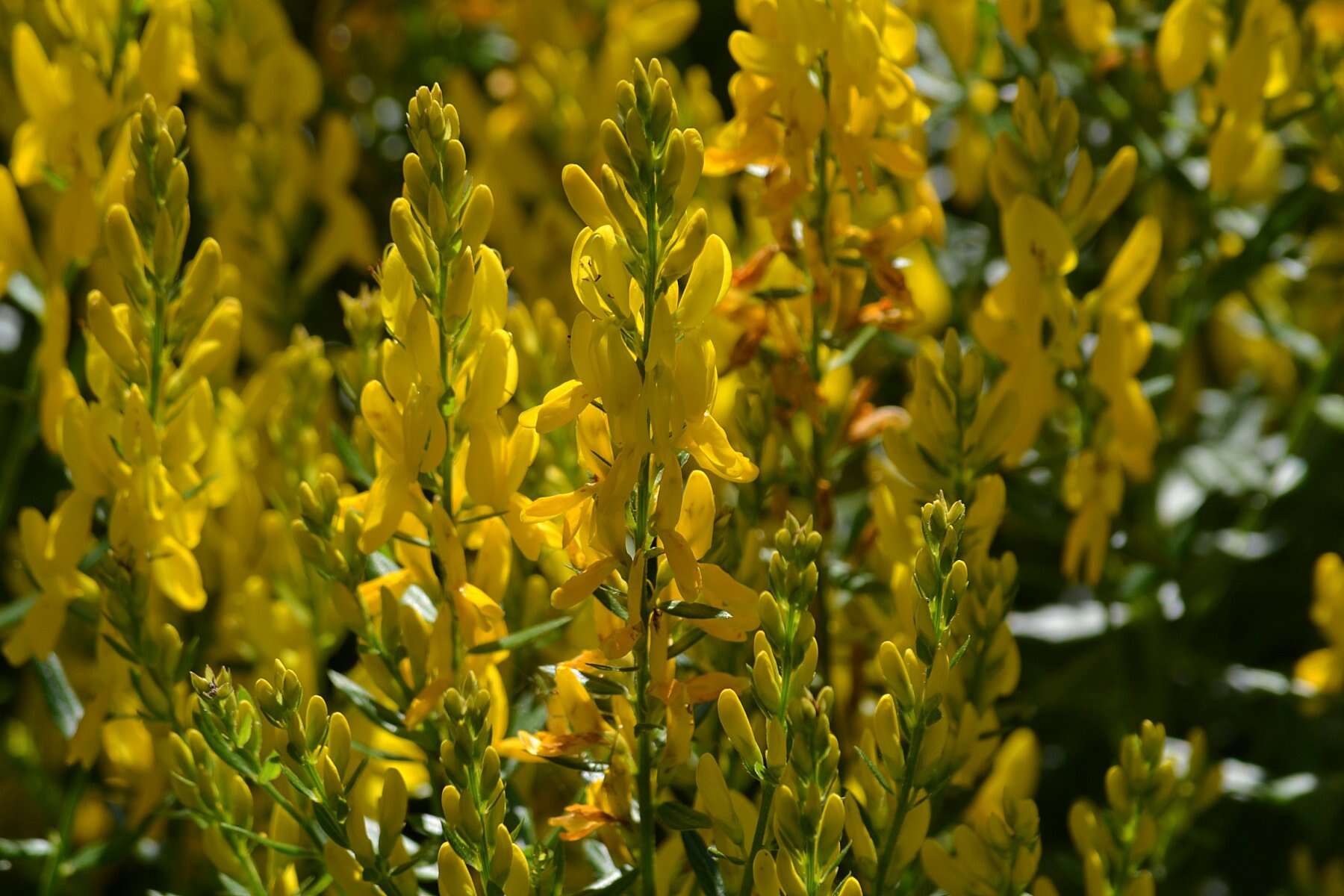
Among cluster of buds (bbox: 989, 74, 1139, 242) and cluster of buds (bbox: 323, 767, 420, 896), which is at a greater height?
cluster of buds (bbox: 989, 74, 1139, 242)

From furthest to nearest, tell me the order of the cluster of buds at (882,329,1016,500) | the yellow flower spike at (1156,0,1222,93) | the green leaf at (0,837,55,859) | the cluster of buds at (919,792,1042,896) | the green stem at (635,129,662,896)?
the yellow flower spike at (1156,0,1222,93)
the green leaf at (0,837,55,859)
the cluster of buds at (882,329,1016,500)
the cluster of buds at (919,792,1042,896)
the green stem at (635,129,662,896)

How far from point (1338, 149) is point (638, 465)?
29.7 inches

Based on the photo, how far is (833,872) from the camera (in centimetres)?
69

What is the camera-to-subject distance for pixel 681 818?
29.5 inches

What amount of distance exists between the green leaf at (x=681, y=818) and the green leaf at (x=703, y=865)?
1 cm

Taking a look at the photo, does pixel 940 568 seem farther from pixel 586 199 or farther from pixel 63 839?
pixel 63 839

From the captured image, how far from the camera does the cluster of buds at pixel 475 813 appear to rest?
0.69 meters

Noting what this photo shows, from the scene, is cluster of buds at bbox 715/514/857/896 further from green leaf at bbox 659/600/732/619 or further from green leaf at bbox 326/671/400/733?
green leaf at bbox 326/671/400/733

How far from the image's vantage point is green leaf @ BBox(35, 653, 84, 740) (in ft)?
3.34

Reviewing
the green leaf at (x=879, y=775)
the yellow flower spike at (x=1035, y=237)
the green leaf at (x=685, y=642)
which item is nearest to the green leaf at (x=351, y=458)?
the green leaf at (x=685, y=642)

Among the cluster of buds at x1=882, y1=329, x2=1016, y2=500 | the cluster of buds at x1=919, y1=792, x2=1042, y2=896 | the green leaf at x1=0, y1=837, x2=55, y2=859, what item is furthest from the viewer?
the green leaf at x1=0, y1=837, x2=55, y2=859

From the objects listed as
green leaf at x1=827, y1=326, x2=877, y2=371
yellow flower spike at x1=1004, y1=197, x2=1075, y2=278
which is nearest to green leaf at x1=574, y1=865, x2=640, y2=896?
A: green leaf at x1=827, y1=326, x2=877, y2=371

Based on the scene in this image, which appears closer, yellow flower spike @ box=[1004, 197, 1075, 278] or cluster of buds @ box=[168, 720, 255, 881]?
cluster of buds @ box=[168, 720, 255, 881]

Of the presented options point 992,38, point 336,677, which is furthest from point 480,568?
point 992,38
